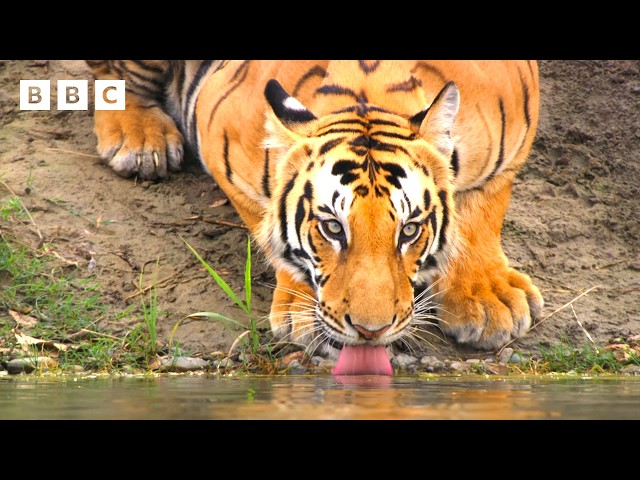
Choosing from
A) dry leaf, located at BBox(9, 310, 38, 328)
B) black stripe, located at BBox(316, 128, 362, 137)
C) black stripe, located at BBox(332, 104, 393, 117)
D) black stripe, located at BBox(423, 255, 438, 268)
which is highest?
black stripe, located at BBox(332, 104, 393, 117)

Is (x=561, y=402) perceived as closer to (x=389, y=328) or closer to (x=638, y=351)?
(x=389, y=328)

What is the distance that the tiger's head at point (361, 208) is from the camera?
12.6 feet

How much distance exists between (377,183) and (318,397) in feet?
3.56

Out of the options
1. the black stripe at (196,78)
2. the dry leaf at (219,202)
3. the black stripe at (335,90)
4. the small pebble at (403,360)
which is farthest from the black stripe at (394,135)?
the black stripe at (196,78)

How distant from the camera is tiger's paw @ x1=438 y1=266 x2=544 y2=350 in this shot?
4418mm

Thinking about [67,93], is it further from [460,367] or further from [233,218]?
[460,367]

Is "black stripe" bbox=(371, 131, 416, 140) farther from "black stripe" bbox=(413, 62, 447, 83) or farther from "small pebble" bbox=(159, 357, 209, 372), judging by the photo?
"small pebble" bbox=(159, 357, 209, 372)

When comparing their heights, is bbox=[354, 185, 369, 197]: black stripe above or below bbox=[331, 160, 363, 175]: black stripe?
below

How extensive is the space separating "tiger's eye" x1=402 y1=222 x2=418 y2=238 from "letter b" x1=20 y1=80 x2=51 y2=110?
2.89m

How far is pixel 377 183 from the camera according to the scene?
403cm

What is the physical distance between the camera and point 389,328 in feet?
12.4

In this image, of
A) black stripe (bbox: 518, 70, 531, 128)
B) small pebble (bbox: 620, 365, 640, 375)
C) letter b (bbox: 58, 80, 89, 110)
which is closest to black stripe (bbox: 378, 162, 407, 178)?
black stripe (bbox: 518, 70, 531, 128)

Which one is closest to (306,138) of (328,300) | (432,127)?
(432,127)

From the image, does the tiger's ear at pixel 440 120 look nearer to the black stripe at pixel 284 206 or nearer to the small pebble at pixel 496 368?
the black stripe at pixel 284 206
